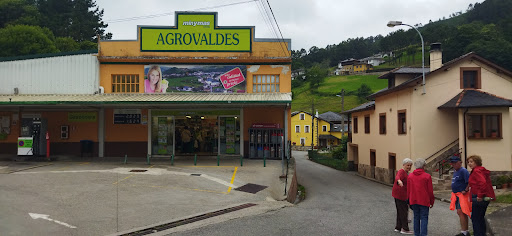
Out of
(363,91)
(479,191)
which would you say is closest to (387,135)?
(479,191)

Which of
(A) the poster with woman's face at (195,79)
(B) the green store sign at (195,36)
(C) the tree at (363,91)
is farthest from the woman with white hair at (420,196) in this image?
(C) the tree at (363,91)

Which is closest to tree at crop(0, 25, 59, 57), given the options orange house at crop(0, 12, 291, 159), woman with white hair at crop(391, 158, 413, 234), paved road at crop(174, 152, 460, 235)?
orange house at crop(0, 12, 291, 159)

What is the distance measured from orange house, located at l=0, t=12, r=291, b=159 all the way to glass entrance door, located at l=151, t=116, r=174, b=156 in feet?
0.20

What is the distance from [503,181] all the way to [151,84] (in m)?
19.6

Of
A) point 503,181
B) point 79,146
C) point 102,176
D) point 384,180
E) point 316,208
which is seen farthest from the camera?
point 384,180

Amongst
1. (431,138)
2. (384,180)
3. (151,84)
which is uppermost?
(151,84)

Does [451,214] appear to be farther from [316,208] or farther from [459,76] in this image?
[459,76]

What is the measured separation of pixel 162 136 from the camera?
825 inches

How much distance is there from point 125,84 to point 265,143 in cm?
933

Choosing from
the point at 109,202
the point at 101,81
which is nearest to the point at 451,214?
the point at 109,202

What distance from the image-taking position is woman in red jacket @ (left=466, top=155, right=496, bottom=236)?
6656 millimetres

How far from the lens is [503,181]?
17.0 meters

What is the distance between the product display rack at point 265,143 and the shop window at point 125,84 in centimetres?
768

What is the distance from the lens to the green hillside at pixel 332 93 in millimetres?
93125
